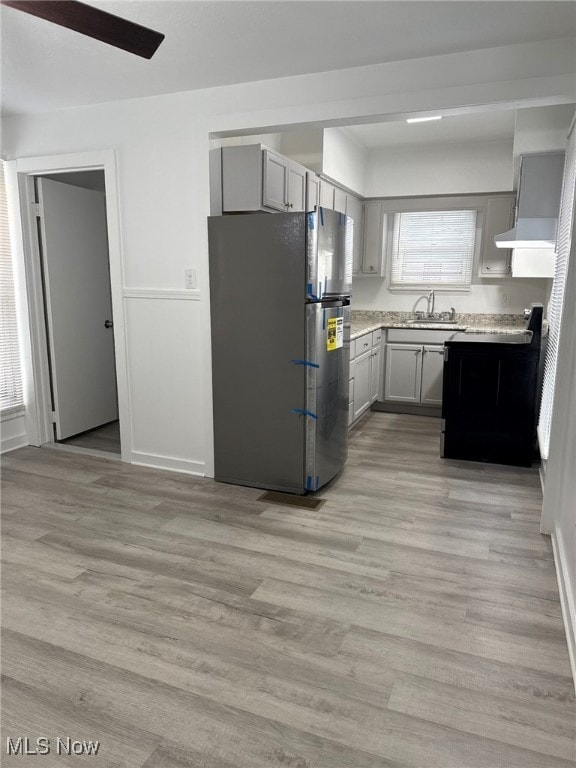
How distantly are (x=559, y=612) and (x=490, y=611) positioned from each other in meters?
0.29

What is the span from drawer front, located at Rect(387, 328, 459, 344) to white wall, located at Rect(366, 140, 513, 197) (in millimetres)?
1509

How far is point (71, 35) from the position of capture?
250 centimetres

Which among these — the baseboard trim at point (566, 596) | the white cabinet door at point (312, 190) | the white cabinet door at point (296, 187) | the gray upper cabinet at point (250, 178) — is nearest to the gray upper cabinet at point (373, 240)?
the white cabinet door at point (312, 190)

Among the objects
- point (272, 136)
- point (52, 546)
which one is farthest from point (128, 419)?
point (272, 136)

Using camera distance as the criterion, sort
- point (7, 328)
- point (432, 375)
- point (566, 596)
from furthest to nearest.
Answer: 1. point (432, 375)
2. point (7, 328)
3. point (566, 596)

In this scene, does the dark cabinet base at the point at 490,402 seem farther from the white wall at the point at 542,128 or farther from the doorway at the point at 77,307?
the doorway at the point at 77,307

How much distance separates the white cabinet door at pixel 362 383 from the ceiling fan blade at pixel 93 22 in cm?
316

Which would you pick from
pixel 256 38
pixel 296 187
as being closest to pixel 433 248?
pixel 296 187

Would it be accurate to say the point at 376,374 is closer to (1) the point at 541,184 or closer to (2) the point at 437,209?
(2) the point at 437,209

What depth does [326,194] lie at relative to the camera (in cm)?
457

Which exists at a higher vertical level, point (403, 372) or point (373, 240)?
point (373, 240)

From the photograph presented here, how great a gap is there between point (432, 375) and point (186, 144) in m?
3.21

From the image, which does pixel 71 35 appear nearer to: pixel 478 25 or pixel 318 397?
pixel 478 25

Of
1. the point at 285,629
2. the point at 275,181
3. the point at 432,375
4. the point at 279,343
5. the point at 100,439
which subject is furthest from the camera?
the point at 432,375
